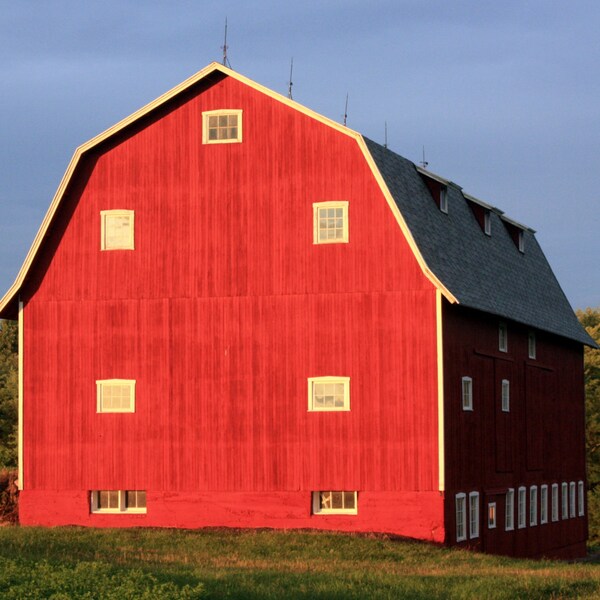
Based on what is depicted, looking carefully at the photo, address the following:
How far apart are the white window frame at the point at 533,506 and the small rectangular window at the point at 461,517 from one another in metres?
8.04

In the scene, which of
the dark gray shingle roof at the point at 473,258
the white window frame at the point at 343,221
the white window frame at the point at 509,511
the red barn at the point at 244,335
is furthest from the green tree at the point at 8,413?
the white window frame at the point at 343,221

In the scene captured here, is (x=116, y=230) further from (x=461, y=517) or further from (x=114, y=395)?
(x=461, y=517)

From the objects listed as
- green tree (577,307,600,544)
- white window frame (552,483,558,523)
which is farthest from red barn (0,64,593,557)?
green tree (577,307,600,544)

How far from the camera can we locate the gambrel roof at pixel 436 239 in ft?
115

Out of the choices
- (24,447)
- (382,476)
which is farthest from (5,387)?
(382,476)

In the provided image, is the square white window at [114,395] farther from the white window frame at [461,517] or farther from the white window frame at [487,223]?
the white window frame at [487,223]

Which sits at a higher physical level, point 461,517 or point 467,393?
point 467,393

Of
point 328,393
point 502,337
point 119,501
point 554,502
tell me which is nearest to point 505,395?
point 502,337

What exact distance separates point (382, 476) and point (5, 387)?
4462 centimetres

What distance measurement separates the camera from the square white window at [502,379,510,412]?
133ft

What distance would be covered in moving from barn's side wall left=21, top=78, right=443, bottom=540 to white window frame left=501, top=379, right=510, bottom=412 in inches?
257

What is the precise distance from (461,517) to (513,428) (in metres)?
6.23

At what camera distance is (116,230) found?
120ft

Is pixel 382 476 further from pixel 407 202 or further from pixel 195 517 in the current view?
pixel 407 202
